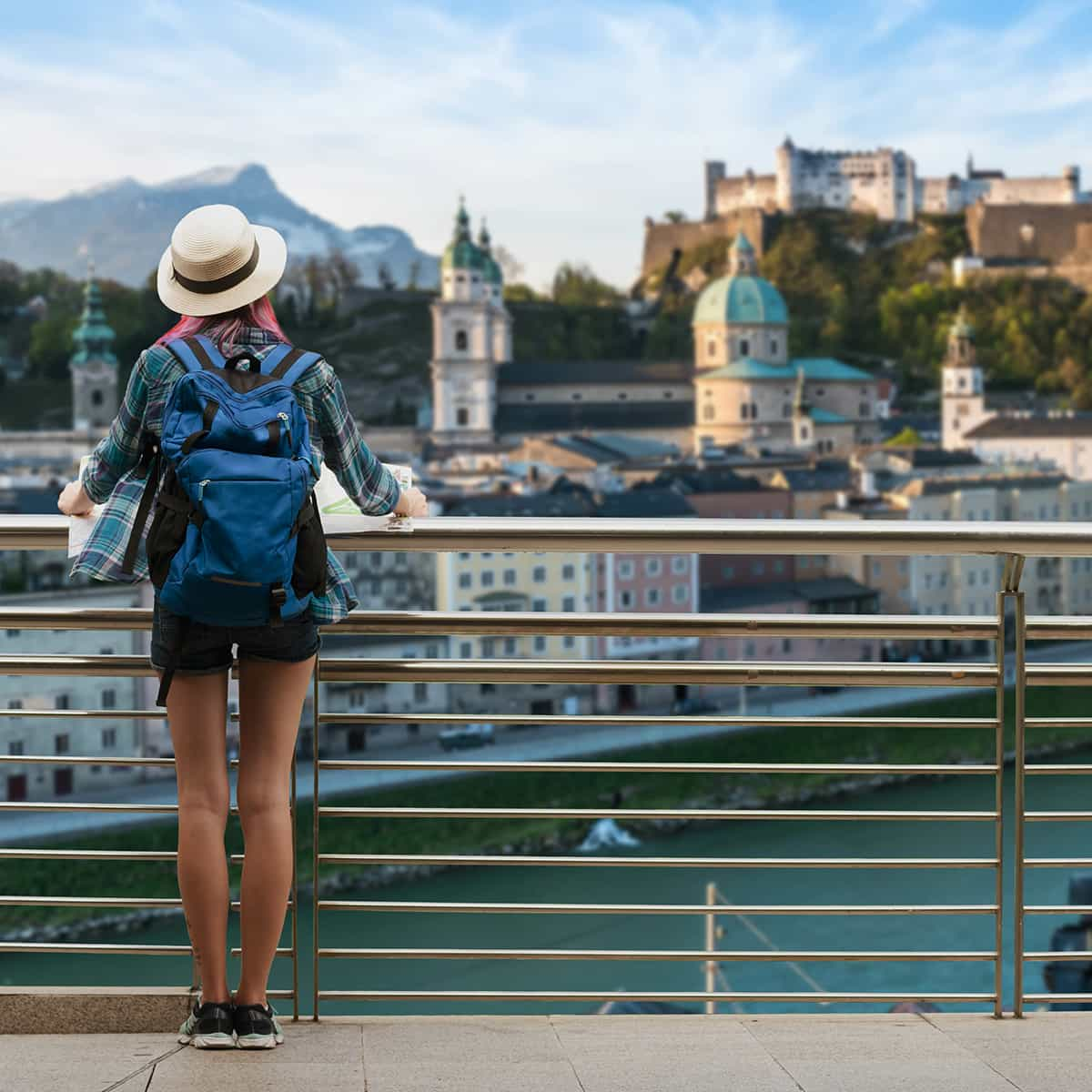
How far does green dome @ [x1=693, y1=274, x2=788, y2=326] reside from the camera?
46.3 meters

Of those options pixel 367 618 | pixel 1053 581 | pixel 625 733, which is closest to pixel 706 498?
pixel 1053 581

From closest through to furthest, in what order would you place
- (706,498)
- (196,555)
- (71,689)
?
(196,555), (71,689), (706,498)

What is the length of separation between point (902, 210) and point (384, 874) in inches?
1685

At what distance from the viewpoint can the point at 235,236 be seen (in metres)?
1.28

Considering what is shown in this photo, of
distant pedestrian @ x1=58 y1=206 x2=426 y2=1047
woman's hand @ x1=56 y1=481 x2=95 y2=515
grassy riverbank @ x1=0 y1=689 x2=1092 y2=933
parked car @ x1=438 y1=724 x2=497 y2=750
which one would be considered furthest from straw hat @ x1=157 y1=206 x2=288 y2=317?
parked car @ x1=438 y1=724 x2=497 y2=750

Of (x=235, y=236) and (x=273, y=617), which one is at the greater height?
(x=235, y=236)

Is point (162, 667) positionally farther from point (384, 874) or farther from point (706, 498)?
point (706, 498)

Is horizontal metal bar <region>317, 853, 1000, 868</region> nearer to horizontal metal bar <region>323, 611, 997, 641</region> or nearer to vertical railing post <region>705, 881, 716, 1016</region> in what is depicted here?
vertical railing post <region>705, 881, 716, 1016</region>

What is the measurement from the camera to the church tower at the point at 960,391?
42406 mm

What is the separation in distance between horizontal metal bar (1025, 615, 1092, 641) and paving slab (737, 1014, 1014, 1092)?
32 cm

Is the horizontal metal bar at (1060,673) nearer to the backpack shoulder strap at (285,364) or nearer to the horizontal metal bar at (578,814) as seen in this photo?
the horizontal metal bar at (578,814)

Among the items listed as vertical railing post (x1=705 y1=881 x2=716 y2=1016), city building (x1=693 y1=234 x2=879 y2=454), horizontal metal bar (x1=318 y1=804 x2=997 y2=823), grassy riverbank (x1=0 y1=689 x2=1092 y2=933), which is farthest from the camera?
city building (x1=693 y1=234 x2=879 y2=454)

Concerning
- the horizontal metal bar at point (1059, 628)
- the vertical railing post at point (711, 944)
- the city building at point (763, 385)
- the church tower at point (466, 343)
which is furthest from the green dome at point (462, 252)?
the horizontal metal bar at point (1059, 628)

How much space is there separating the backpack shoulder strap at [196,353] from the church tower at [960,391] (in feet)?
134
